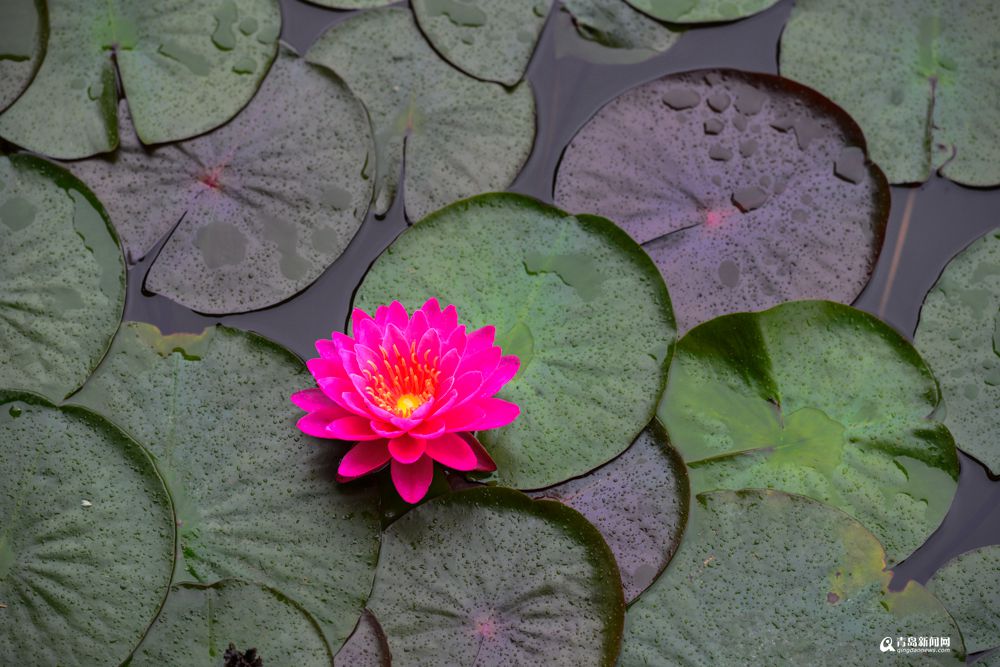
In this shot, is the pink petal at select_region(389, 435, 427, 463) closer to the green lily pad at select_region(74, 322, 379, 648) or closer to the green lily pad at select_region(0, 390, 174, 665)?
the green lily pad at select_region(74, 322, 379, 648)

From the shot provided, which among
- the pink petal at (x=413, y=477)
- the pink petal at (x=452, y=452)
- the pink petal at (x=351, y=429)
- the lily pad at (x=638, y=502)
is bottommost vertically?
the lily pad at (x=638, y=502)

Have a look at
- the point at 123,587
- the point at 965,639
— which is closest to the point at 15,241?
the point at 123,587

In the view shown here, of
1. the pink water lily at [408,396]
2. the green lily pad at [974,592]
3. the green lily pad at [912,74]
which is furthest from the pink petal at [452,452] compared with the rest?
the green lily pad at [912,74]

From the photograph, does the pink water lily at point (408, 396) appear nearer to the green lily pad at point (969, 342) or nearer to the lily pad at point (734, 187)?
the lily pad at point (734, 187)

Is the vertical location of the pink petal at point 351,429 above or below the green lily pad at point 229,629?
above

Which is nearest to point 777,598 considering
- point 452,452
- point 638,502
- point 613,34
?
point 638,502

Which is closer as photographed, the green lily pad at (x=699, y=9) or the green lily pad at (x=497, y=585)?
the green lily pad at (x=497, y=585)

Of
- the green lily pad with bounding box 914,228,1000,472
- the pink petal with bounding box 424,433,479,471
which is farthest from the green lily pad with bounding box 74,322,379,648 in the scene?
the green lily pad with bounding box 914,228,1000,472
